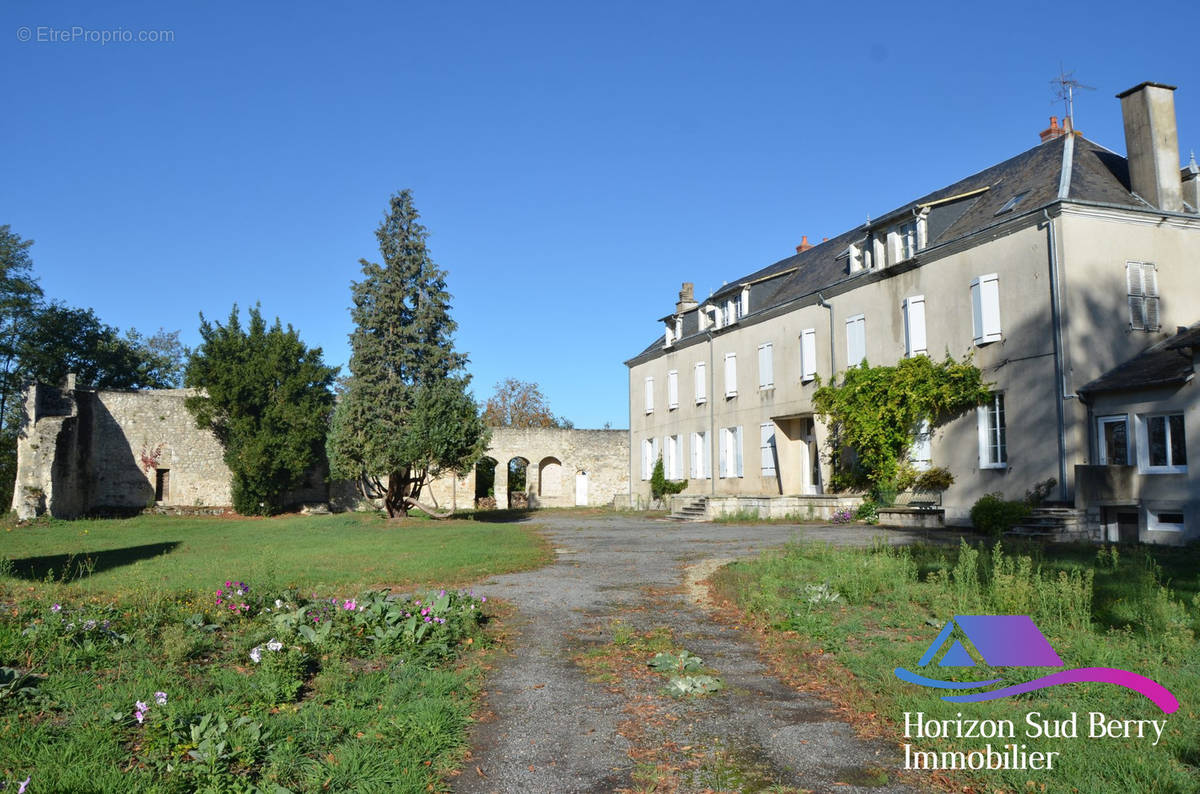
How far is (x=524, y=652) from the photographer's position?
21.2ft

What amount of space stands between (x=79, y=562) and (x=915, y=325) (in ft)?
55.4

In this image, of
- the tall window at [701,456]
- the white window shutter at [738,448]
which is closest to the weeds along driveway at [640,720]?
the white window shutter at [738,448]

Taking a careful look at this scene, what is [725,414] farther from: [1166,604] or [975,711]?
[975,711]

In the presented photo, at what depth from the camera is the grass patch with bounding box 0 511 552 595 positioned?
9719 mm

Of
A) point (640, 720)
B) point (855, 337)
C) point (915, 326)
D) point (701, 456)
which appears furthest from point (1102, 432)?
point (701, 456)

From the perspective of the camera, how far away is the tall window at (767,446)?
2480 centimetres

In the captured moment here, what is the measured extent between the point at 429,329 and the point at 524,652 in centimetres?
2037

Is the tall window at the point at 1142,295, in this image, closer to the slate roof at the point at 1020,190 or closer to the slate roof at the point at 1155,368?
the slate roof at the point at 1155,368

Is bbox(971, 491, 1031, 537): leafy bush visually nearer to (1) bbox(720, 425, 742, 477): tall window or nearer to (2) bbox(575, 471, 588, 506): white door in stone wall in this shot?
A: (1) bbox(720, 425, 742, 477): tall window

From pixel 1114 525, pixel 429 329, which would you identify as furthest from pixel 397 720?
pixel 429 329

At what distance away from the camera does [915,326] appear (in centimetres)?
1895

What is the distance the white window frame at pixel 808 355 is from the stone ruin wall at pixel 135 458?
11.8 m

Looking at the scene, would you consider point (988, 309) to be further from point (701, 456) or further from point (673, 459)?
point (673, 459)

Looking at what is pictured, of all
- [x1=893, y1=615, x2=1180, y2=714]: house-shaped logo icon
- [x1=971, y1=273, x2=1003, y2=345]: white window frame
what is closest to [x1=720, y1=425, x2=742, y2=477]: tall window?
[x1=971, y1=273, x2=1003, y2=345]: white window frame
